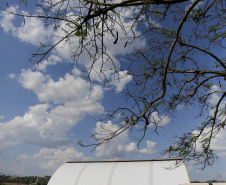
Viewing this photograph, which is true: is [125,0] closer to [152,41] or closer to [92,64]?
[92,64]

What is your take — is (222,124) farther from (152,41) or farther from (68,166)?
(68,166)

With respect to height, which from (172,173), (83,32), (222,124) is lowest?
(172,173)

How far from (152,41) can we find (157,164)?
10225 mm

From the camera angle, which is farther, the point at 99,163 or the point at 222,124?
the point at 99,163

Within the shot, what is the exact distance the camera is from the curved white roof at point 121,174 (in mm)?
11359

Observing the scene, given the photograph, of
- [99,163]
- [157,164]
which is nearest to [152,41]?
[157,164]

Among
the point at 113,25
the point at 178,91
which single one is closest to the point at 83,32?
the point at 113,25

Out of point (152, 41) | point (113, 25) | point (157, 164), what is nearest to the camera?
point (113, 25)

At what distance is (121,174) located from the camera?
40.4 feet

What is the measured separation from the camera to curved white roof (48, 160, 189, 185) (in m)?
11.4

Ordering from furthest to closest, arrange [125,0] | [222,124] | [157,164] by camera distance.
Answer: [157,164], [222,124], [125,0]

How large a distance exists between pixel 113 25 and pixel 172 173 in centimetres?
1056

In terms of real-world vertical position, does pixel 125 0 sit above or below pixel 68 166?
above

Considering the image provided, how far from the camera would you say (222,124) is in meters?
5.40
